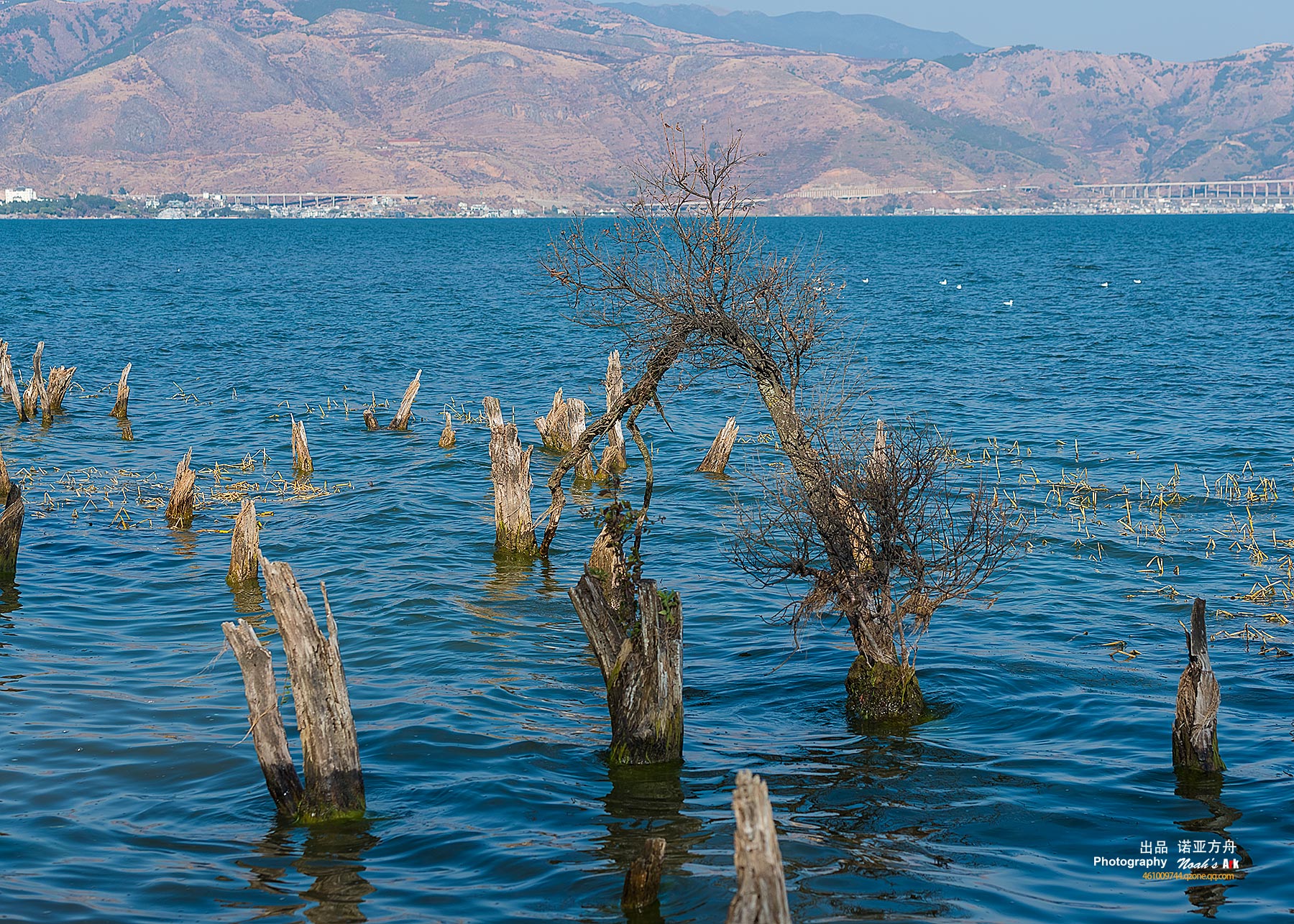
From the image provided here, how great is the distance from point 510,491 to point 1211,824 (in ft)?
38.8

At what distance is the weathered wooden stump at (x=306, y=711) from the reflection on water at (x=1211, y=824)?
7294 millimetres

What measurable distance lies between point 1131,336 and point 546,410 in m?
28.4

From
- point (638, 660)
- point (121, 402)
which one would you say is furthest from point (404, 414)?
point (638, 660)

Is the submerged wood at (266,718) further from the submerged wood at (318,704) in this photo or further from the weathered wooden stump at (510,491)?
the weathered wooden stump at (510,491)

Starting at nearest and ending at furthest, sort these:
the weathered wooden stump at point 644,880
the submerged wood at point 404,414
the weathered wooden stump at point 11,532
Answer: the weathered wooden stump at point 644,880 < the weathered wooden stump at point 11,532 < the submerged wood at point 404,414

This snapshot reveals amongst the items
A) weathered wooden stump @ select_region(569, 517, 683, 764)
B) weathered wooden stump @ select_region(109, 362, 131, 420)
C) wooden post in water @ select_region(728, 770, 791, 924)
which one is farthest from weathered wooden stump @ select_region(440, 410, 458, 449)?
wooden post in water @ select_region(728, 770, 791, 924)

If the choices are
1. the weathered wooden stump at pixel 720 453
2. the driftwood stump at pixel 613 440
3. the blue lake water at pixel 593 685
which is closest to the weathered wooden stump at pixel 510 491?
the blue lake water at pixel 593 685

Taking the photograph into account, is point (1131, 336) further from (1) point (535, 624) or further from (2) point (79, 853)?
(2) point (79, 853)

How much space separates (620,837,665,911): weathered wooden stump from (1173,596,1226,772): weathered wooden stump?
17.8ft

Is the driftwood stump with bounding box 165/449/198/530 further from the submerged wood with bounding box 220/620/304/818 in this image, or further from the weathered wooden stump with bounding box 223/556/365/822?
the weathered wooden stump with bounding box 223/556/365/822

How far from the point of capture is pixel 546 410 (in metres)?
33.7

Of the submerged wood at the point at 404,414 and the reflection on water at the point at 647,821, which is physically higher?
the submerged wood at the point at 404,414

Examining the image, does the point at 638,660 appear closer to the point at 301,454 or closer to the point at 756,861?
the point at 756,861

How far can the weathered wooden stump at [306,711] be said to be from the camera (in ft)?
32.6
